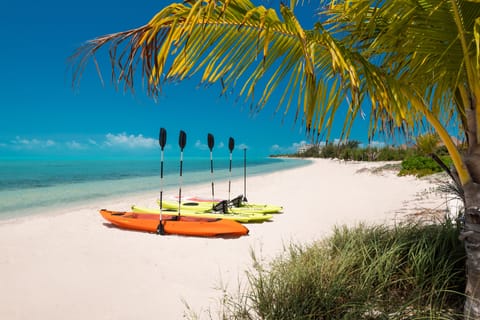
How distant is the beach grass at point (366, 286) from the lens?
2.51m

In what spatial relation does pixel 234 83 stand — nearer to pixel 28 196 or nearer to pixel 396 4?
pixel 396 4

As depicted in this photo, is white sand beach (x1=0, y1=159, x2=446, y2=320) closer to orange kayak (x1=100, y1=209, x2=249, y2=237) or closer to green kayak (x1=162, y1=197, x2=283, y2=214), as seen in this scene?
orange kayak (x1=100, y1=209, x2=249, y2=237)

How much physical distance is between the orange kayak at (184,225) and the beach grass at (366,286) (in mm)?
2976

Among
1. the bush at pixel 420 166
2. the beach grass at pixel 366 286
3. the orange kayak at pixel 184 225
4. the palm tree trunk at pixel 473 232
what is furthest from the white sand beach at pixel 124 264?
the bush at pixel 420 166

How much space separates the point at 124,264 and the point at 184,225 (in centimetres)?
183

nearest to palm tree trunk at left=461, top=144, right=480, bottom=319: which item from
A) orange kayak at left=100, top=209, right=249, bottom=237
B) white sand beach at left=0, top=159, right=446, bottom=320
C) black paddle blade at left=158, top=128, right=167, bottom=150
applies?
white sand beach at left=0, top=159, right=446, bottom=320

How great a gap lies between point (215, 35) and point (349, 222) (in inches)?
258

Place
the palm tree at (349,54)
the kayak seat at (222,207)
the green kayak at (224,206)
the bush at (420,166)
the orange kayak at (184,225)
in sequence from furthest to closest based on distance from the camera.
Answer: the bush at (420,166)
the green kayak at (224,206)
the kayak seat at (222,207)
the orange kayak at (184,225)
the palm tree at (349,54)

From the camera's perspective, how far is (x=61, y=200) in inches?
514

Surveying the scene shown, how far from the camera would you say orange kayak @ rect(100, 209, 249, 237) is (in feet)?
20.8

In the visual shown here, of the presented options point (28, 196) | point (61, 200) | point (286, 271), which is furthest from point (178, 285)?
point (28, 196)

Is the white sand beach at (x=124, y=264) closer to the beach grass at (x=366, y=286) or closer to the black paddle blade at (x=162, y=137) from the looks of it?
the beach grass at (x=366, y=286)

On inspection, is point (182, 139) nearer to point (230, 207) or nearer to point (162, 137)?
point (162, 137)

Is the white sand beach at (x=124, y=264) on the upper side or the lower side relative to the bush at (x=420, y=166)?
lower
